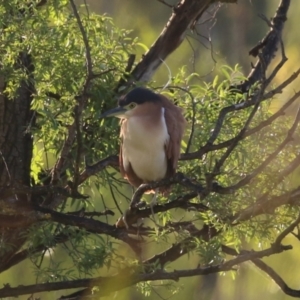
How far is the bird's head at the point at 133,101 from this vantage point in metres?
2.15

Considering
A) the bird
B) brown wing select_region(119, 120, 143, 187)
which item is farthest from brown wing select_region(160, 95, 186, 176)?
brown wing select_region(119, 120, 143, 187)

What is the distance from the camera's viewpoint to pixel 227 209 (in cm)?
195

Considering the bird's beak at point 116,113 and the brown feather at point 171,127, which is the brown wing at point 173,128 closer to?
the brown feather at point 171,127

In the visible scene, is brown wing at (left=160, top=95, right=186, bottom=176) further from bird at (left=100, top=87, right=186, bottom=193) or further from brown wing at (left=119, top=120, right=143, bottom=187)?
brown wing at (left=119, top=120, right=143, bottom=187)

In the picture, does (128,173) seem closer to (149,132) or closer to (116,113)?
(149,132)

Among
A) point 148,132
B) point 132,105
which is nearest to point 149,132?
point 148,132

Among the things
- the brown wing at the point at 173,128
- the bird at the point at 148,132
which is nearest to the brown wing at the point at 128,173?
the bird at the point at 148,132

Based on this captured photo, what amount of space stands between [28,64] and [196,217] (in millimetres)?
649

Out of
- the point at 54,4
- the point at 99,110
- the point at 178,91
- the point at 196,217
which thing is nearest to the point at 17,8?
the point at 54,4

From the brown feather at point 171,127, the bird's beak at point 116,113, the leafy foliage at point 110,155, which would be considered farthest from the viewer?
the brown feather at point 171,127

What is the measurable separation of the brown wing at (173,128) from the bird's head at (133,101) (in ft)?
0.21

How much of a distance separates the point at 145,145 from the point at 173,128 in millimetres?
118

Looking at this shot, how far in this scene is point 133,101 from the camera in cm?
216

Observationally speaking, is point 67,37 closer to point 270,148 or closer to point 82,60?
point 82,60
